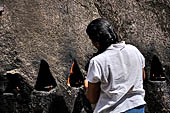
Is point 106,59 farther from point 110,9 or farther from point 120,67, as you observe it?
point 110,9

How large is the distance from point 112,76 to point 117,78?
0.04m

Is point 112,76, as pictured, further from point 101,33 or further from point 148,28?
point 148,28

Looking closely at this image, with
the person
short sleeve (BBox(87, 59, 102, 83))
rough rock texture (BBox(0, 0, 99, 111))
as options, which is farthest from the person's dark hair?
rough rock texture (BBox(0, 0, 99, 111))

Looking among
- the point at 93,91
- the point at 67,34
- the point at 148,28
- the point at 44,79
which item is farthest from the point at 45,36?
the point at 93,91

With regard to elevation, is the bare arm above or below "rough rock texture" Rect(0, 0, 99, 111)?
below

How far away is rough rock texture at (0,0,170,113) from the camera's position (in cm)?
315

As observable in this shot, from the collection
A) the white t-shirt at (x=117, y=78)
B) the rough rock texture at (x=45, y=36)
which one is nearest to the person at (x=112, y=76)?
the white t-shirt at (x=117, y=78)

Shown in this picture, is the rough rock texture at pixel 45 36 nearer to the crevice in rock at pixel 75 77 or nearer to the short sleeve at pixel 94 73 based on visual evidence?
the crevice in rock at pixel 75 77

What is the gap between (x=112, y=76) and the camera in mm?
2068

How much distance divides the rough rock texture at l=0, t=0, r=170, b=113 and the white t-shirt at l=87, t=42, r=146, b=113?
118 centimetres

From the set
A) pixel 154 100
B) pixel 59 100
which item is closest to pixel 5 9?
pixel 59 100

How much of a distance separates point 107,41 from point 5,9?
1430 millimetres

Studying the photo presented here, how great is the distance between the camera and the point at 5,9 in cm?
312

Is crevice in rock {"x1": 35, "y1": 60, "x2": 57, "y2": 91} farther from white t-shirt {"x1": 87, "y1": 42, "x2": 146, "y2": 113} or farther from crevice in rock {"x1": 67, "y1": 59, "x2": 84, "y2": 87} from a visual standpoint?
white t-shirt {"x1": 87, "y1": 42, "x2": 146, "y2": 113}
